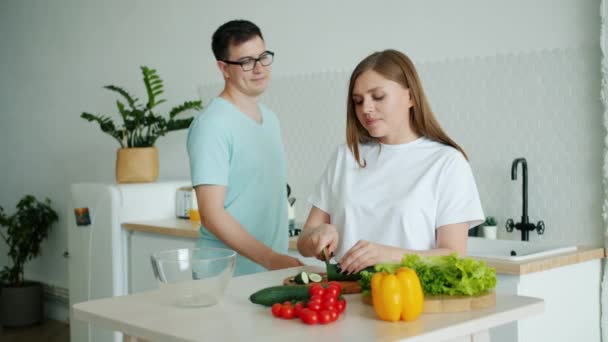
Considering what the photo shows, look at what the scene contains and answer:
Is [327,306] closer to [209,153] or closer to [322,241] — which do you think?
[322,241]

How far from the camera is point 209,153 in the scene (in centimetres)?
227

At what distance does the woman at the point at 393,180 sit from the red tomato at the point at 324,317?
341mm

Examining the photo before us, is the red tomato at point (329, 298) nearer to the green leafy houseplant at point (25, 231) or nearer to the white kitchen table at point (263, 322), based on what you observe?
the white kitchen table at point (263, 322)

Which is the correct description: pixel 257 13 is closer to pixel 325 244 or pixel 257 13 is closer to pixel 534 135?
pixel 534 135

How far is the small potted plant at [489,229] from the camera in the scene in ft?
10.5

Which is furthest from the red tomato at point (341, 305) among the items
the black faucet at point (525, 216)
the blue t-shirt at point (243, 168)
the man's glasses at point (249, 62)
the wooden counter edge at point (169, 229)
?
the wooden counter edge at point (169, 229)

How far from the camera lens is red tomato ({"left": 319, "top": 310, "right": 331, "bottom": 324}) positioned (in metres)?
1.48

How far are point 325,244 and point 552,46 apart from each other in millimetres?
1635

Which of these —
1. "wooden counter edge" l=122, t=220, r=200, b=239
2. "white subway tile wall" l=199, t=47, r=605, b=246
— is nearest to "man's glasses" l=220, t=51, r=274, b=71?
"white subway tile wall" l=199, t=47, r=605, b=246

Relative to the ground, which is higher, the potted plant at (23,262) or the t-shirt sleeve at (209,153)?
the t-shirt sleeve at (209,153)

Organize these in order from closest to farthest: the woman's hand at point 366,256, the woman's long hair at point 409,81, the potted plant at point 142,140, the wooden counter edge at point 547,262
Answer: the woman's hand at point 366,256
the woman's long hair at point 409,81
the wooden counter edge at point 547,262
the potted plant at point 142,140

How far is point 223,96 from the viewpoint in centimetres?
238

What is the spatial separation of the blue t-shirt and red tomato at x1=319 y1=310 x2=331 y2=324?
0.85 m

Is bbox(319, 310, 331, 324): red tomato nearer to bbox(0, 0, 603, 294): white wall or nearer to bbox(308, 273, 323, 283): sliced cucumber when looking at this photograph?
bbox(308, 273, 323, 283): sliced cucumber
